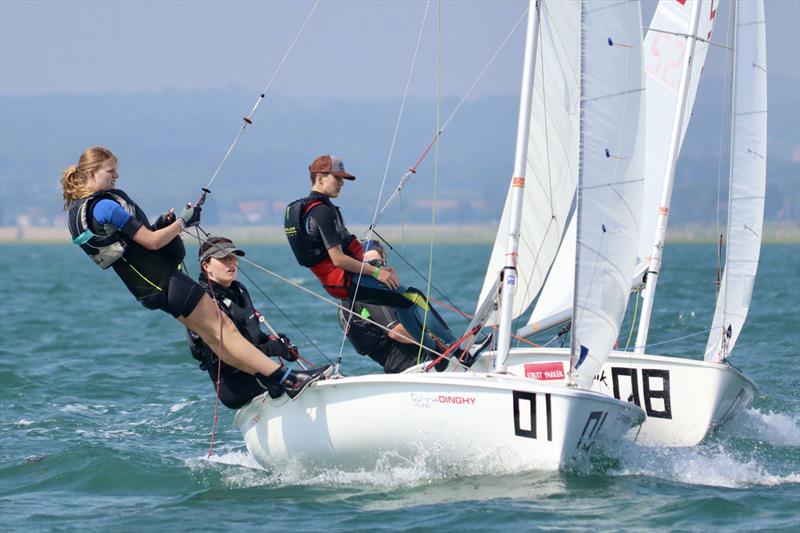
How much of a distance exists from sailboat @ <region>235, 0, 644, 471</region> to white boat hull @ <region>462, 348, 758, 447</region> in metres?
1.22

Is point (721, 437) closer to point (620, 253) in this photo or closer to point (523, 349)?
point (523, 349)

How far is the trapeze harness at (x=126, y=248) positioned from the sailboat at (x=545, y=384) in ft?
3.51

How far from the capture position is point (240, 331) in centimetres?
766

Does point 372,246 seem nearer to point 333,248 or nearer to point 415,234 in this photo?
point 333,248

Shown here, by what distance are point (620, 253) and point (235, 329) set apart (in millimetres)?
2218

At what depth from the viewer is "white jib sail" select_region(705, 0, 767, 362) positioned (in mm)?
9148

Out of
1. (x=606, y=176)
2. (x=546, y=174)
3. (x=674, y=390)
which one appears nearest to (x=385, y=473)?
(x=606, y=176)

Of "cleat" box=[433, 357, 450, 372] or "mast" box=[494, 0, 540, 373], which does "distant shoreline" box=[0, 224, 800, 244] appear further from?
"mast" box=[494, 0, 540, 373]

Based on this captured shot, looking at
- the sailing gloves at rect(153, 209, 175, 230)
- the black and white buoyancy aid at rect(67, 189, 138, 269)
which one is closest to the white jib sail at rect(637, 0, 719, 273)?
the sailing gloves at rect(153, 209, 175, 230)

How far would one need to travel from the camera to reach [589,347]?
715 centimetres

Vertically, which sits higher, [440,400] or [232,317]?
[232,317]

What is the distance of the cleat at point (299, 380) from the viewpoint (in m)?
7.34

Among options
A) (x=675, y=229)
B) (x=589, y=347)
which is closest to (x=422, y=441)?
(x=589, y=347)

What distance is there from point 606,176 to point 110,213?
268cm
